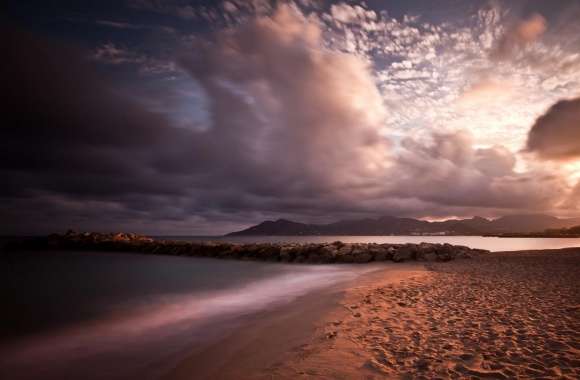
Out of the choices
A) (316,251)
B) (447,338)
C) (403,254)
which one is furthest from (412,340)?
(316,251)

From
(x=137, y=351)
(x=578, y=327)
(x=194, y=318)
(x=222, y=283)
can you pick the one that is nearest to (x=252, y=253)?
(x=222, y=283)

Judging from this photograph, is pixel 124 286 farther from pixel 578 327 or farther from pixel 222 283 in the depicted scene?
pixel 578 327

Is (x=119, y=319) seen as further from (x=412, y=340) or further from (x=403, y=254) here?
(x=403, y=254)

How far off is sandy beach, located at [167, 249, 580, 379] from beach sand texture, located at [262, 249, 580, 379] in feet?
0.06

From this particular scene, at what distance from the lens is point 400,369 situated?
443 cm

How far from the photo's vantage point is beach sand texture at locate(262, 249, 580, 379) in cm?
440

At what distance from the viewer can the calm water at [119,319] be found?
19.1ft

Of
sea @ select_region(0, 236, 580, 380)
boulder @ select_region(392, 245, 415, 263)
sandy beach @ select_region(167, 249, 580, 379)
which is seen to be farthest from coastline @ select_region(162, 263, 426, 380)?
boulder @ select_region(392, 245, 415, 263)

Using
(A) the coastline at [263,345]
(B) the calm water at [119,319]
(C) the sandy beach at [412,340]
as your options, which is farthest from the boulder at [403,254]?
(A) the coastline at [263,345]

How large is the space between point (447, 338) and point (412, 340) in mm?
732

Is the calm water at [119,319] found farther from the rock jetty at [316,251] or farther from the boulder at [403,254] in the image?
the boulder at [403,254]

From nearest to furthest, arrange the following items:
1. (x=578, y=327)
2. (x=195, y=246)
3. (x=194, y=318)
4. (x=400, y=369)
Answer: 1. (x=400, y=369)
2. (x=578, y=327)
3. (x=194, y=318)
4. (x=195, y=246)

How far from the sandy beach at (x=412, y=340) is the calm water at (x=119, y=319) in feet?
4.40

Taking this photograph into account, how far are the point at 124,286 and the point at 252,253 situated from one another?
15.0m
